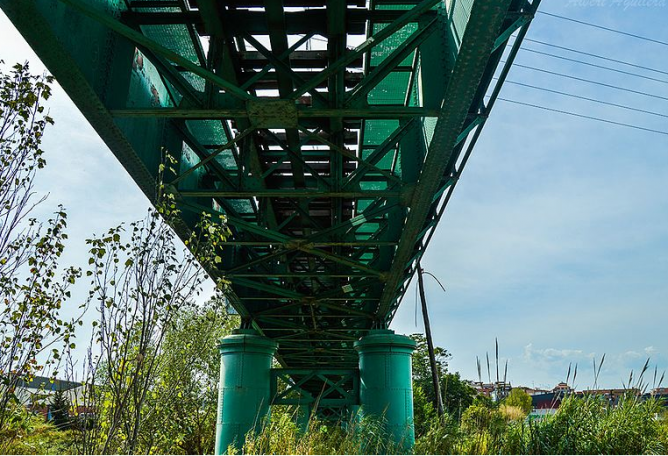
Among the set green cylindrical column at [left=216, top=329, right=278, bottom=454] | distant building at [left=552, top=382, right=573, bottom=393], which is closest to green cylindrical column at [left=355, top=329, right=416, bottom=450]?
green cylindrical column at [left=216, top=329, right=278, bottom=454]

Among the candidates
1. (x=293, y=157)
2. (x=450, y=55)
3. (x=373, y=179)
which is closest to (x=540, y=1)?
(x=450, y=55)

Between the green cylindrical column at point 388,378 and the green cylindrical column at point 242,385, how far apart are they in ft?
7.56

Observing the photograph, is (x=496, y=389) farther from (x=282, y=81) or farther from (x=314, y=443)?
(x=282, y=81)

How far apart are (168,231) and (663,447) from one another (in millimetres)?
7325

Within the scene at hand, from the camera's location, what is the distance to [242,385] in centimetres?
1188

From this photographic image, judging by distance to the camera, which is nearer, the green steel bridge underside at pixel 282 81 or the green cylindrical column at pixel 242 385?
the green steel bridge underside at pixel 282 81

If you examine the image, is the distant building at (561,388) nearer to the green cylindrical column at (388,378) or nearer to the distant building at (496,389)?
the distant building at (496,389)

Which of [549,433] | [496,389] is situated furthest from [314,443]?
[549,433]

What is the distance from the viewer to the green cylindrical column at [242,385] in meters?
11.3

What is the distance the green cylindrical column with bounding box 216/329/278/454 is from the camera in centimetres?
1128

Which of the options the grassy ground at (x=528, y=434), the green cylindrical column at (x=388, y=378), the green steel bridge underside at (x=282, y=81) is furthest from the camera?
the green cylindrical column at (x=388, y=378)

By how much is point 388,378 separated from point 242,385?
10.9ft

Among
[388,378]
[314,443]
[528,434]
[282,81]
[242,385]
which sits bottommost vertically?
[314,443]

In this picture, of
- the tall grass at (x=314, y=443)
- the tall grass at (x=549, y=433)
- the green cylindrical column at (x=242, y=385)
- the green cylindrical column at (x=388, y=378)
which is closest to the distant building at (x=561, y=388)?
the tall grass at (x=549, y=433)
